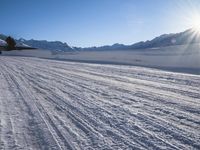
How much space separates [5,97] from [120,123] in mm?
5146

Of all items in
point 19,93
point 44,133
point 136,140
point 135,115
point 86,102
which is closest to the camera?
point 136,140

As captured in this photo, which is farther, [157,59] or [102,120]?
[157,59]

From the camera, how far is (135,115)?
6859mm

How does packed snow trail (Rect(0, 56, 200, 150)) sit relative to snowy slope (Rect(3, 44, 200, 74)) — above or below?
above

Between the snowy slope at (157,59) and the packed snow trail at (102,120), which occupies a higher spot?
the packed snow trail at (102,120)

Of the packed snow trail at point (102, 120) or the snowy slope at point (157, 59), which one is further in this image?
the snowy slope at point (157, 59)

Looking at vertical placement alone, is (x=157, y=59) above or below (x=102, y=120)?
below

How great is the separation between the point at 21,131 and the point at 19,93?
494cm

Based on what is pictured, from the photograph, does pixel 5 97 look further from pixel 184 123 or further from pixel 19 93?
pixel 184 123

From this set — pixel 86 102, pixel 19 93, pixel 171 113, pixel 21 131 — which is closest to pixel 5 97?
pixel 19 93

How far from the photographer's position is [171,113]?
693cm

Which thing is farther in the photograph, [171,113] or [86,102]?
[86,102]

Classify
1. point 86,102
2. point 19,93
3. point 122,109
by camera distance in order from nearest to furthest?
point 122,109 → point 86,102 → point 19,93

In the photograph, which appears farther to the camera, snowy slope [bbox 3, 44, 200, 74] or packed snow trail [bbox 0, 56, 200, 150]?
snowy slope [bbox 3, 44, 200, 74]
